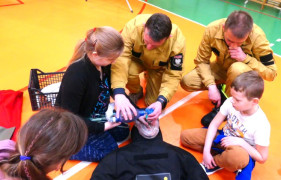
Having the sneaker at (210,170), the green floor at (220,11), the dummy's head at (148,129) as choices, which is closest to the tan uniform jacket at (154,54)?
the dummy's head at (148,129)

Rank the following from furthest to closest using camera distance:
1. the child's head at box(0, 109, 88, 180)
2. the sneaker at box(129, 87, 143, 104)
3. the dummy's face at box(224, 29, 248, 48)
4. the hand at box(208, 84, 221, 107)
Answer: the sneaker at box(129, 87, 143, 104)
the hand at box(208, 84, 221, 107)
the dummy's face at box(224, 29, 248, 48)
the child's head at box(0, 109, 88, 180)

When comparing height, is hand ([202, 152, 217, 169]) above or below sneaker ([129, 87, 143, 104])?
below

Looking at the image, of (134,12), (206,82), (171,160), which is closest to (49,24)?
(134,12)

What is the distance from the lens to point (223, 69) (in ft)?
8.10

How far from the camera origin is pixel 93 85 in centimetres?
162

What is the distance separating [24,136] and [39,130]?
0.06m

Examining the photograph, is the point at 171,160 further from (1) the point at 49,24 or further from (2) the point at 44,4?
(2) the point at 44,4

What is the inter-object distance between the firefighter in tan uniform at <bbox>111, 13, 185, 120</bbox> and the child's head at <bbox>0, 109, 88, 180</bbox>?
67 cm

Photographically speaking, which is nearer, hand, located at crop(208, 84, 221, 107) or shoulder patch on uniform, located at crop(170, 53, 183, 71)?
shoulder patch on uniform, located at crop(170, 53, 183, 71)

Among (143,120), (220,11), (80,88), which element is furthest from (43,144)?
(220,11)

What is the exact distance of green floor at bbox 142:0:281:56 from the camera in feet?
14.9

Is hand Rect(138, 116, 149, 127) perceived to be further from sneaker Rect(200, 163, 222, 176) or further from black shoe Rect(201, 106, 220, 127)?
black shoe Rect(201, 106, 220, 127)

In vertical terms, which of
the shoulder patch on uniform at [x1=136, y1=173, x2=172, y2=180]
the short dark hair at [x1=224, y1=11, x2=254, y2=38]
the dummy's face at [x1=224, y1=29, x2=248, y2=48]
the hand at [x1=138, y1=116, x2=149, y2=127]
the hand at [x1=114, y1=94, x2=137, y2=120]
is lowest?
the shoulder patch on uniform at [x1=136, y1=173, x2=172, y2=180]

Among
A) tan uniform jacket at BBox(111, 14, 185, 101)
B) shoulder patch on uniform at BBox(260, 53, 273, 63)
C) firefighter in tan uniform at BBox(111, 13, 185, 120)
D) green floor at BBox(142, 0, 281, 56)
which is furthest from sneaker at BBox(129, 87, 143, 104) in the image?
green floor at BBox(142, 0, 281, 56)
